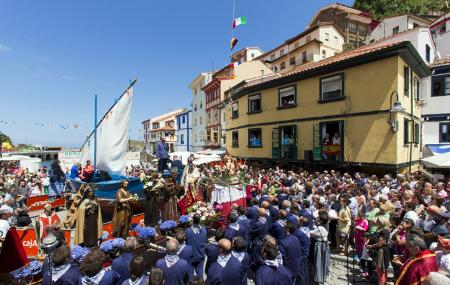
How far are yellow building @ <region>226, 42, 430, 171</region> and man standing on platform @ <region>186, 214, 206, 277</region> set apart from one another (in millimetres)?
10873

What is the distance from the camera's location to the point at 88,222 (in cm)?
815

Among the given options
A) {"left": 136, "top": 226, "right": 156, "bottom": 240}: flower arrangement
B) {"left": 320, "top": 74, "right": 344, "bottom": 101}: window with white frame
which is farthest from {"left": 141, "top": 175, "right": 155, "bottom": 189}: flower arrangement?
{"left": 320, "top": 74, "right": 344, "bottom": 101}: window with white frame

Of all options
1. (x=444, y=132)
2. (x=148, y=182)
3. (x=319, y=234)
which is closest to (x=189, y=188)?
(x=148, y=182)

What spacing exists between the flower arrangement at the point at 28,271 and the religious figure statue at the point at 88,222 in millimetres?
3258

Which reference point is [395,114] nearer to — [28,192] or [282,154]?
[282,154]

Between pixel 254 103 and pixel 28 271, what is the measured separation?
2032 cm

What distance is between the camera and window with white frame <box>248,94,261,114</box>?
22.6 metres

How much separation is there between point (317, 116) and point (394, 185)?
7.32m

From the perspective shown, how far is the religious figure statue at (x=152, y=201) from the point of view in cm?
981

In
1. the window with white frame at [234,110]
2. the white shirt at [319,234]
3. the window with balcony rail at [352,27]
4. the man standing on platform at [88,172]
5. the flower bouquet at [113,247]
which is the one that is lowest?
the white shirt at [319,234]

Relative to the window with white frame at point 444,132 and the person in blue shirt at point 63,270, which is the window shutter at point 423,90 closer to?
the window with white frame at point 444,132

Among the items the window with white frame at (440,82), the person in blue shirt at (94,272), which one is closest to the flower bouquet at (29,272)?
the person in blue shirt at (94,272)

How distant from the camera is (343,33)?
130ft

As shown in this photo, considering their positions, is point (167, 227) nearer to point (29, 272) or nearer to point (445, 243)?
point (29, 272)
